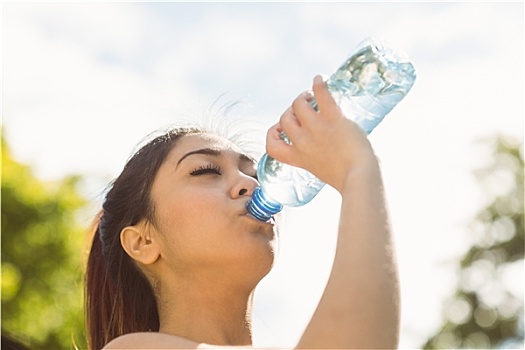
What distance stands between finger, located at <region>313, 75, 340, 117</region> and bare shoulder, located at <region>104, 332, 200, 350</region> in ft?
2.54

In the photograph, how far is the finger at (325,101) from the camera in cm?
234

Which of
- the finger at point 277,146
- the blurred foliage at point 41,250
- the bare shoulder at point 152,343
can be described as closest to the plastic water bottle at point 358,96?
the finger at point 277,146

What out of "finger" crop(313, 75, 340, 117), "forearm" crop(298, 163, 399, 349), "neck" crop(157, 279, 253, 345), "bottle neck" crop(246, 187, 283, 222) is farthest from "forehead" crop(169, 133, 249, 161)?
"forearm" crop(298, 163, 399, 349)

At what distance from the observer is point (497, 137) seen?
2650 cm

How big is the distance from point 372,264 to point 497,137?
A: 25.2 m

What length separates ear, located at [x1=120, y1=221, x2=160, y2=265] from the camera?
325cm

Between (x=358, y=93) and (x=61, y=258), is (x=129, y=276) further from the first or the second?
(x=61, y=258)

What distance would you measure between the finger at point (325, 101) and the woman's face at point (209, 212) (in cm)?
71

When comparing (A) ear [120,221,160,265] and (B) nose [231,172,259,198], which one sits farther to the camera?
(A) ear [120,221,160,265]

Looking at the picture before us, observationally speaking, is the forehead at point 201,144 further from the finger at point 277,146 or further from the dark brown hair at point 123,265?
the finger at point 277,146

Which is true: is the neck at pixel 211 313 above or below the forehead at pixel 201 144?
below

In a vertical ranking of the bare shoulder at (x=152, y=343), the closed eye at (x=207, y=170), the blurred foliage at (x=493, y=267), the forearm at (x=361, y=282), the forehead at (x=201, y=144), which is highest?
the blurred foliage at (x=493, y=267)

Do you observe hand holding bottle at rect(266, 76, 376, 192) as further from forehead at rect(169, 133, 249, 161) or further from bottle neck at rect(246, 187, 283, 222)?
forehead at rect(169, 133, 249, 161)

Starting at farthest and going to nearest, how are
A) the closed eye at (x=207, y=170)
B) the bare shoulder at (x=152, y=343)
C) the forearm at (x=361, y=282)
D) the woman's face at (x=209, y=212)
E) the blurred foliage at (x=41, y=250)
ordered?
the blurred foliage at (x=41, y=250)
the closed eye at (x=207, y=170)
the woman's face at (x=209, y=212)
the bare shoulder at (x=152, y=343)
the forearm at (x=361, y=282)
